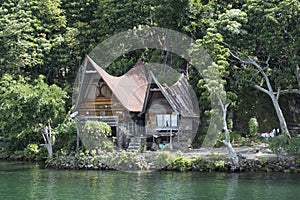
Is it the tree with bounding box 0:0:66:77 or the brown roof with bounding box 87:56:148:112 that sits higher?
the tree with bounding box 0:0:66:77

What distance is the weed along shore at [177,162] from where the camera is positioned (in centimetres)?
2486

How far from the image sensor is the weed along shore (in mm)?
24859

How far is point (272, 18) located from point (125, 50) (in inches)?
595

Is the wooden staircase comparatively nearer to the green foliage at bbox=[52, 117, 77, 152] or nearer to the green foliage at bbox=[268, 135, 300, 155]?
the green foliage at bbox=[52, 117, 77, 152]

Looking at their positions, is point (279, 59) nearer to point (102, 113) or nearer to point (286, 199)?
point (102, 113)

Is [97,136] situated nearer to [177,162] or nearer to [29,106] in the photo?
[29,106]

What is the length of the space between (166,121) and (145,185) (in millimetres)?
9618

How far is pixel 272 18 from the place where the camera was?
27359mm

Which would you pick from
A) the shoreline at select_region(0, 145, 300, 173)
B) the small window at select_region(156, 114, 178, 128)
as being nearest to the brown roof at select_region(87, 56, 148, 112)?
the small window at select_region(156, 114, 178, 128)

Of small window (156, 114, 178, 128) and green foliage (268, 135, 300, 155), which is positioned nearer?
green foliage (268, 135, 300, 155)

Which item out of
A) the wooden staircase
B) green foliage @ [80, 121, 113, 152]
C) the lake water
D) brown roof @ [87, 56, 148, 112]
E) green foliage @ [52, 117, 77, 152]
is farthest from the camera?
the wooden staircase

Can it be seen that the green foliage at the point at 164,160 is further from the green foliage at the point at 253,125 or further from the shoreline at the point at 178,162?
the green foliage at the point at 253,125

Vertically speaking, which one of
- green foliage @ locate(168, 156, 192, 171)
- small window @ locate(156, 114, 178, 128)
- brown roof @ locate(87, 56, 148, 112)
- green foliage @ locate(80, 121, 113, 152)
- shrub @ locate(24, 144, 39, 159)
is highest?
brown roof @ locate(87, 56, 148, 112)

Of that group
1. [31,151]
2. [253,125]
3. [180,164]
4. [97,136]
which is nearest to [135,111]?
[97,136]
